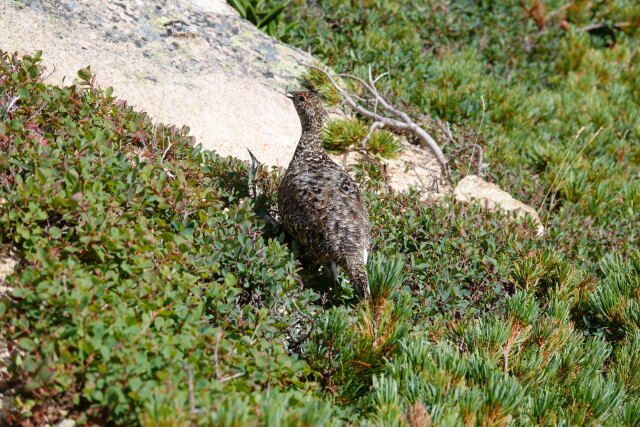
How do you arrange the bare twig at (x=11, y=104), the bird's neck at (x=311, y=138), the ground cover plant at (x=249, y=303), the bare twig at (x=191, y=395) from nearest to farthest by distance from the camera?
the bare twig at (x=191, y=395) → the ground cover plant at (x=249, y=303) → the bare twig at (x=11, y=104) → the bird's neck at (x=311, y=138)

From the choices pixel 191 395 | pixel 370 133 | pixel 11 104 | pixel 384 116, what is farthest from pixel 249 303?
pixel 384 116

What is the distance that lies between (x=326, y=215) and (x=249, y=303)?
2.73 feet

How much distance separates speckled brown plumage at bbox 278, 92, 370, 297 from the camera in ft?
14.4

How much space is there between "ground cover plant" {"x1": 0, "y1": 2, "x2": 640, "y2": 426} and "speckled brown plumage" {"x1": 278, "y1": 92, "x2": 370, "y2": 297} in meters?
0.16

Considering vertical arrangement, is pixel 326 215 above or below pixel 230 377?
above

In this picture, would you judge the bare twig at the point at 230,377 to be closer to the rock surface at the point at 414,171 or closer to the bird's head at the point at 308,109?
the bird's head at the point at 308,109

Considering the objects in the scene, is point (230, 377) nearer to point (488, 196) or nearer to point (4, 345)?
point (4, 345)

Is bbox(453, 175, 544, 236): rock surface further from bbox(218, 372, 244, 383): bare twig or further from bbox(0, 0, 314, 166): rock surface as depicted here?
bbox(218, 372, 244, 383): bare twig

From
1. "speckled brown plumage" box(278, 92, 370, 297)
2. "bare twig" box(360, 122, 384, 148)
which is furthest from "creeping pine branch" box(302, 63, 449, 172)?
"speckled brown plumage" box(278, 92, 370, 297)

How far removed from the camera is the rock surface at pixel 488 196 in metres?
6.50

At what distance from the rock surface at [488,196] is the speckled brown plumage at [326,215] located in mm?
2024

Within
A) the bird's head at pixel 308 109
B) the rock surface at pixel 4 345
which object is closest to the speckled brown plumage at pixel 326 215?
the bird's head at pixel 308 109

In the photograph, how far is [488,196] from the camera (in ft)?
21.9

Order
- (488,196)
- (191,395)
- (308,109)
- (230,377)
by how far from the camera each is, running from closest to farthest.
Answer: (191,395) → (230,377) → (308,109) → (488,196)
